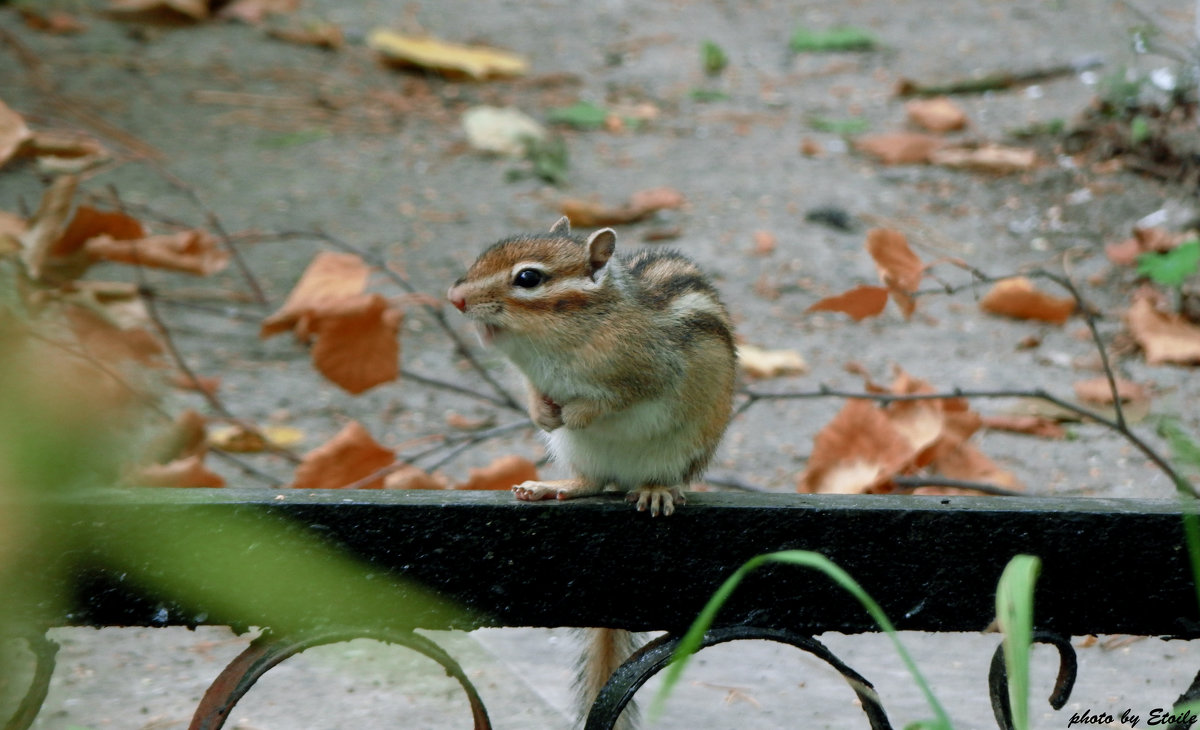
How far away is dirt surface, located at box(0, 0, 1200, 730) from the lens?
6.27ft

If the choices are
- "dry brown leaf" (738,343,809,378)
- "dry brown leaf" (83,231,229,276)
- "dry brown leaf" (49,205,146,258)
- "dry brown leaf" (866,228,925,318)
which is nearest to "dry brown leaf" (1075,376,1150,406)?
"dry brown leaf" (738,343,809,378)

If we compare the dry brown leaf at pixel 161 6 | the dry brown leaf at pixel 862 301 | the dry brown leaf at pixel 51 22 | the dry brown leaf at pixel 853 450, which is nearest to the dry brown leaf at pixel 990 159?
the dry brown leaf at pixel 853 450

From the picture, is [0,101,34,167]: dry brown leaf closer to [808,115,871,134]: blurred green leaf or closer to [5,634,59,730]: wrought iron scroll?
[5,634,59,730]: wrought iron scroll

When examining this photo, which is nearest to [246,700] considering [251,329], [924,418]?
[924,418]

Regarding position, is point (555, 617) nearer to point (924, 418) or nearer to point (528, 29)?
point (924, 418)

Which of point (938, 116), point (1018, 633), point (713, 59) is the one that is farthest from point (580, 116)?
point (1018, 633)

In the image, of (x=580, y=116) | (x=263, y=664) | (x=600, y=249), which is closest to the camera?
(x=263, y=664)

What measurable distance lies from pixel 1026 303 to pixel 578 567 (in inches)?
99.5

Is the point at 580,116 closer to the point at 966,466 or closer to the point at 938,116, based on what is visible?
the point at 938,116

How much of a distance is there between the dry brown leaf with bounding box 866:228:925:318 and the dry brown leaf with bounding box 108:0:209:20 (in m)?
4.73

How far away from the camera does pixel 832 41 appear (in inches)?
249

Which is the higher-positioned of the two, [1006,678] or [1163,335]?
[1006,678]

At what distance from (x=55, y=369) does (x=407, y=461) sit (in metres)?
1.28

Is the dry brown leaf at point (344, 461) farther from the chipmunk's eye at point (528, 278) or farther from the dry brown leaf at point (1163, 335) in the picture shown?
the dry brown leaf at point (1163, 335)
